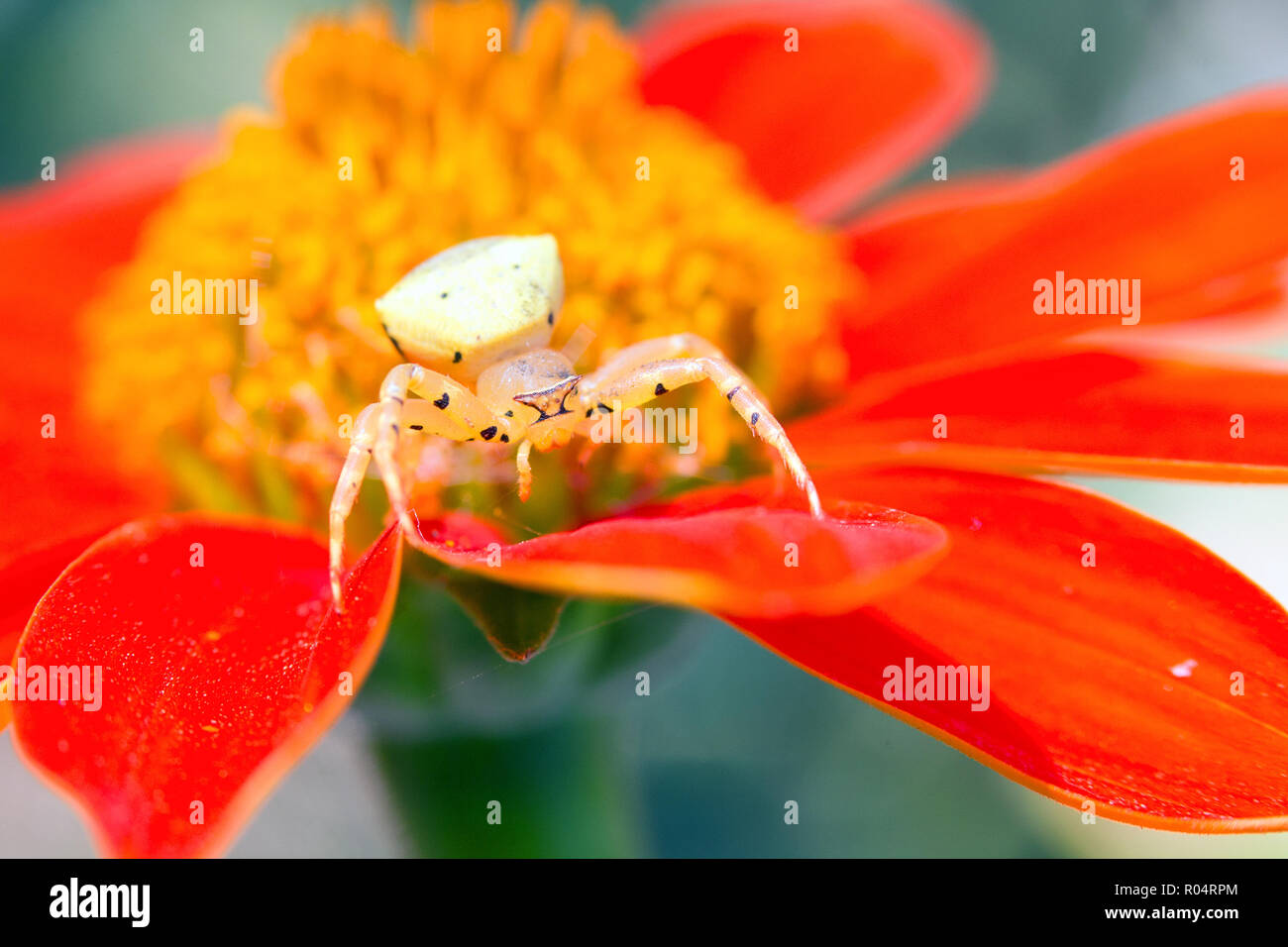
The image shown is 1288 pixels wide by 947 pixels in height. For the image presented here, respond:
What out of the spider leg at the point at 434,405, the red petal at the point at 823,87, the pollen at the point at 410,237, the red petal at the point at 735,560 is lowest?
the red petal at the point at 735,560

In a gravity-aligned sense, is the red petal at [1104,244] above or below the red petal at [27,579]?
above

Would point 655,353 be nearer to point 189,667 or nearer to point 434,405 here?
point 434,405

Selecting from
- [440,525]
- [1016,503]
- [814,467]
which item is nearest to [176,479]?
[440,525]

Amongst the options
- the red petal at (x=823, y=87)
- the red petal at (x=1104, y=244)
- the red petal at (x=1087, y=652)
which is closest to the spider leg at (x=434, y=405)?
the red petal at (x=1087, y=652)

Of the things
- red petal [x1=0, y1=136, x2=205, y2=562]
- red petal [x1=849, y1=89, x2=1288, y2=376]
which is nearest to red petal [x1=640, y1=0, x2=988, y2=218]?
red petal [x1=849, y1=89, x2=1288, y2=376]

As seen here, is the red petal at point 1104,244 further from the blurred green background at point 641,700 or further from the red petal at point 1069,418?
the blurred green background at point 641,700

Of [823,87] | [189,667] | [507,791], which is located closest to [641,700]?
[507,791]

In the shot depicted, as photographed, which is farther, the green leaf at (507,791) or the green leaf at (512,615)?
the green leaf at (507,791)

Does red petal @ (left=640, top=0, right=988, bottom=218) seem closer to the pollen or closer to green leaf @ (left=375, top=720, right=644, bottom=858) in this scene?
the pollen
